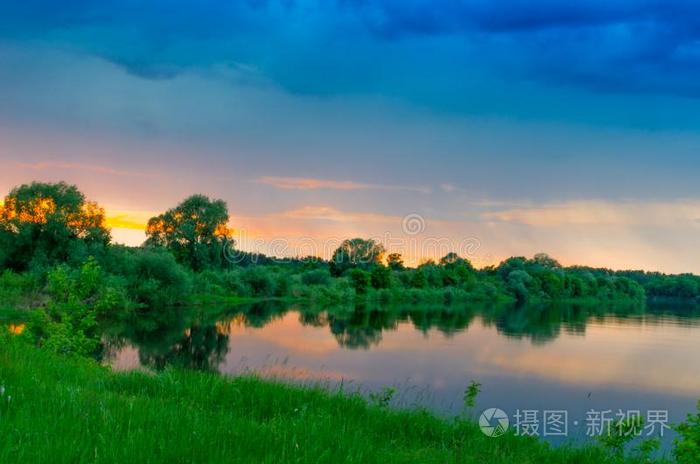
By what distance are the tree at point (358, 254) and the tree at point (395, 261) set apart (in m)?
4.38

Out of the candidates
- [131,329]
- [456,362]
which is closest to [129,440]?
[456,362]

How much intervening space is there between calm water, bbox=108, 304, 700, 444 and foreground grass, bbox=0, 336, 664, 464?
4206 millimetres

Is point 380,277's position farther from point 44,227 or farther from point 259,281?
point 44,227

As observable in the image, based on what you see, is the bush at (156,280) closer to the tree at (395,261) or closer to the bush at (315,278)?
the bush at (315,278)

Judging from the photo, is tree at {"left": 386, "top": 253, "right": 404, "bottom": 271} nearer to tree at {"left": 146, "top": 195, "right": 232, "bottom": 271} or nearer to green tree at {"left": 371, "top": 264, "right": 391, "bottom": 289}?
green tree at {"left": 371, "top": 264, "right": 391, "bottom": 289}

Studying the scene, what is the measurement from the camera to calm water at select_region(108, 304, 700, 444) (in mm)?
19062

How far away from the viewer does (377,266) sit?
8681 centimetres

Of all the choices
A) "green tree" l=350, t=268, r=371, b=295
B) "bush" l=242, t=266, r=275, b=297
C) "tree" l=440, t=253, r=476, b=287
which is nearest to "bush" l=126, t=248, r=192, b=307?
"bush" l=242, t=266, r=275, b=297

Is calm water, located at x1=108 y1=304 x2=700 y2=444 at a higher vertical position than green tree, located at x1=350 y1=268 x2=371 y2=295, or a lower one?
lower

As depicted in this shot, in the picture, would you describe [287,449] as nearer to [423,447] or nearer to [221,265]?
[423,447]

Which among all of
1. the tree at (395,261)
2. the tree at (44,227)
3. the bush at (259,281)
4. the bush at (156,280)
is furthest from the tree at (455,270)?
the tree at (44,227)

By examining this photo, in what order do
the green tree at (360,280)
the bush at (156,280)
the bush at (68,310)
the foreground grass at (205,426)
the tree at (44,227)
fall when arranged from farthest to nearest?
the green tree at (360,280) → the bush at (156,280) → the tree at (44,227) → the bush at (68,310) → the foreground grass at (205,426)

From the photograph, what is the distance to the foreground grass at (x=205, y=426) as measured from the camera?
3928 mm

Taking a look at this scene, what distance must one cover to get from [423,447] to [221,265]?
204 feet
